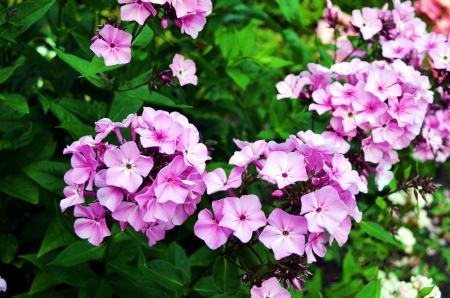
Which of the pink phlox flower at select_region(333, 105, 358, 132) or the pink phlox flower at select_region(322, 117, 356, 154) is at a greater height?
the pink phlox flower at select_region(333, 105, 358, 132)

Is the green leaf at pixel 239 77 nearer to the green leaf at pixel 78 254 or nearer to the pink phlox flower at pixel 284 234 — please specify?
the green leaf at pixel 78 254

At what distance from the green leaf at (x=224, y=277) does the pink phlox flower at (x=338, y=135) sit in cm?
49

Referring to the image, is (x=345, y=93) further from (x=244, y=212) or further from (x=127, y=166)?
(x=127, y=166)

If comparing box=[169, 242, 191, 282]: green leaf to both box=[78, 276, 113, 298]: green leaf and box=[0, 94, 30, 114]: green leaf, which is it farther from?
box=[0, 94, 30, 114]: green leaf

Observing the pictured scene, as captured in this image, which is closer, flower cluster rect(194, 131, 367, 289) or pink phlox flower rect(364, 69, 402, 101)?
flower cluster rect(194, 131, 367, 289)

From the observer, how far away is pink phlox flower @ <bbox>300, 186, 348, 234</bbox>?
41.8 inches

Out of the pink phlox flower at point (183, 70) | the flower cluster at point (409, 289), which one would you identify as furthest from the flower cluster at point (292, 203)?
the flower cluster at point (409, 289)

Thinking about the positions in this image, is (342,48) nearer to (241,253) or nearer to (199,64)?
(199,64)

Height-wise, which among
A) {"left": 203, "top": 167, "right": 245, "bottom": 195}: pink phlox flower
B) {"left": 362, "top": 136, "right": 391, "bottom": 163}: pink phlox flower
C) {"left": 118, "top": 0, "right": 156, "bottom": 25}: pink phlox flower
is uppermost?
{"left": 118, "top": 0, "right": 156, "bottom": 25}: pink phlox flower

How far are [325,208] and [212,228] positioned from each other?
0.80ft

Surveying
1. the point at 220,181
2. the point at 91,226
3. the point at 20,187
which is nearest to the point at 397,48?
the point at 220,181

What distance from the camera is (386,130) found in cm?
148

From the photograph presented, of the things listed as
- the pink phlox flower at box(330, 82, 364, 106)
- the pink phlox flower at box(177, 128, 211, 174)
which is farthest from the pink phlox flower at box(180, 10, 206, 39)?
the pink phlox flower at box(330, 82, 364, 106)

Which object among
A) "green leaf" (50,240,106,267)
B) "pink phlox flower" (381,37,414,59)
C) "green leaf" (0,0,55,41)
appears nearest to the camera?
"green leaf" (50,240,106,267)
